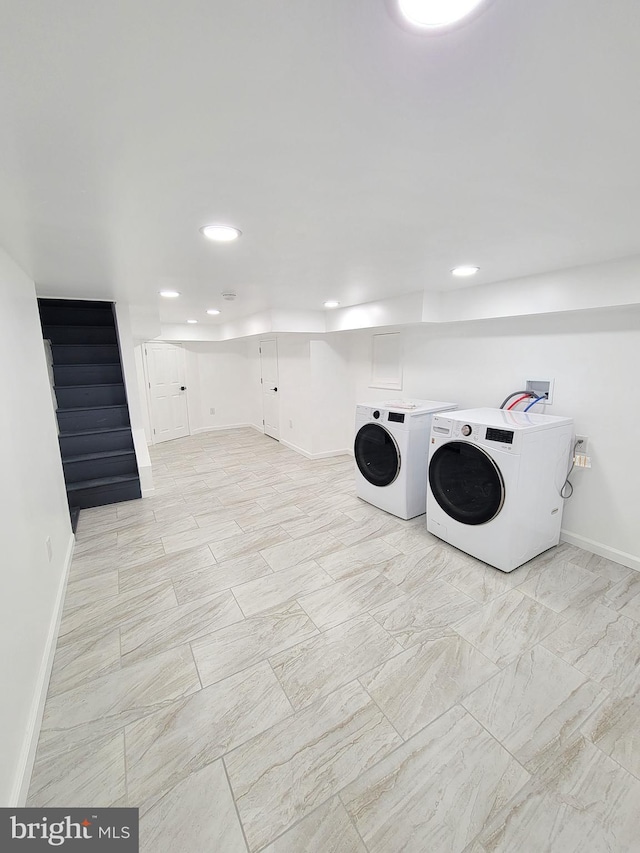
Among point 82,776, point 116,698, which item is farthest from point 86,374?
point 82,776

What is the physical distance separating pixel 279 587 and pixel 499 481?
1.55 m

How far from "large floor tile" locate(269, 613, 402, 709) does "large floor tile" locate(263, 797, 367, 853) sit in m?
0.36

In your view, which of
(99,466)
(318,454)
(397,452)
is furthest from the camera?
(318,454)

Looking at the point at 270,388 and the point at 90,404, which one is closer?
the point at 90,404

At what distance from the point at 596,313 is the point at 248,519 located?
309cm

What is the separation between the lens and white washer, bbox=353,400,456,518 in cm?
293

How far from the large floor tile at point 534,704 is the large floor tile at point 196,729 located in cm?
84

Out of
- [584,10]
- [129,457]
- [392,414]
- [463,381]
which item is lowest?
[129,457]

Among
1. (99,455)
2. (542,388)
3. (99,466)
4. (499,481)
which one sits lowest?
(99,466)

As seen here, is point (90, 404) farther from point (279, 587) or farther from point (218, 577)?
point (279, 587)

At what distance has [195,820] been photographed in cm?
110

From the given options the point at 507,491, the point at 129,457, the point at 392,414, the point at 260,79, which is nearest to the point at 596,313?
the point at 507,491

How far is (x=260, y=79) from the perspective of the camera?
69cm

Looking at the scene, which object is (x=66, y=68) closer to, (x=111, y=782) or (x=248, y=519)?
(x=111, y=782)
